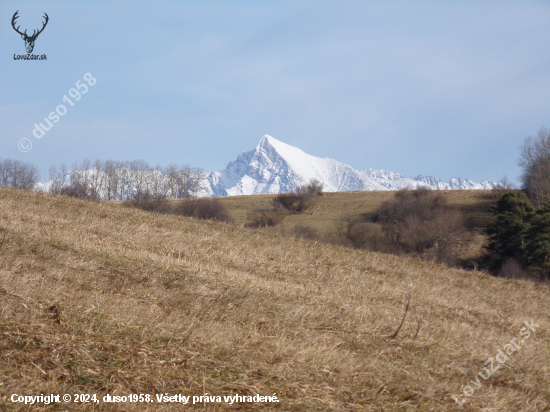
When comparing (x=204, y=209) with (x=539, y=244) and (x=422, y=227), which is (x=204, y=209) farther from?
(x=539, y=244)

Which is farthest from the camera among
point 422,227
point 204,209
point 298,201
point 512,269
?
point 298,201

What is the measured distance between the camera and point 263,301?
22.8 ft

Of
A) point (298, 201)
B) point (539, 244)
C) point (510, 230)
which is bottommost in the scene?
point (539, 244)

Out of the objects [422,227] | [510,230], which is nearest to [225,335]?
[422,227]

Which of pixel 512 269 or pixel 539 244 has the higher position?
pixel 539 244

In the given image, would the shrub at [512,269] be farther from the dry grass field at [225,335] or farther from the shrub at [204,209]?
the dry grass field at [225,335]

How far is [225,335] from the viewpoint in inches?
198

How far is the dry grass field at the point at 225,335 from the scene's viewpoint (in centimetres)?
385

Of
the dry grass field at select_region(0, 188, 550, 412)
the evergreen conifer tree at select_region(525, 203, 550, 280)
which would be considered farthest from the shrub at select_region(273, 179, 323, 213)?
the dry grass field at select_region(0, 188, 550, 412)

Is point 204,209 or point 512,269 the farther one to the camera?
point 204,209

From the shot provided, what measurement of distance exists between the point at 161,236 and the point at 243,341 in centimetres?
799

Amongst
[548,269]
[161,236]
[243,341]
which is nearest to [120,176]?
[548,269]

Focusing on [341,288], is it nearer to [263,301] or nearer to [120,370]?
[263,301]

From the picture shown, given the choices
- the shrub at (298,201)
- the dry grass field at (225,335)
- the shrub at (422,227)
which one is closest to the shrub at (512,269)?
the shrub at (422,227)
